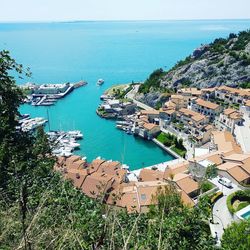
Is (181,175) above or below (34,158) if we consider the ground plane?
below

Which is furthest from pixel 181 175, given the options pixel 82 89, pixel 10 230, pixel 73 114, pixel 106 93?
pixel 82 89

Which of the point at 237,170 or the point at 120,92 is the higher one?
the point at 237,170

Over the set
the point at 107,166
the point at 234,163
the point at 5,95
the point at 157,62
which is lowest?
the point at 157,62

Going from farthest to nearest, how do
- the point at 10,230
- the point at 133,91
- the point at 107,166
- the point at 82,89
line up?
the point at 82,89 < the point at 133,91 < the point at 107,166 < the point at 10,230

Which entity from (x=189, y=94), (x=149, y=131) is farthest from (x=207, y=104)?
(x=149, y=131)

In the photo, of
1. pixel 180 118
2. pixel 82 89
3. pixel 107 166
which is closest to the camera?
pixel 107 166

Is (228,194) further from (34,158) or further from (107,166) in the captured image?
(34,158)

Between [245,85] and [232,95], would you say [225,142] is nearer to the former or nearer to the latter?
[232,95]
